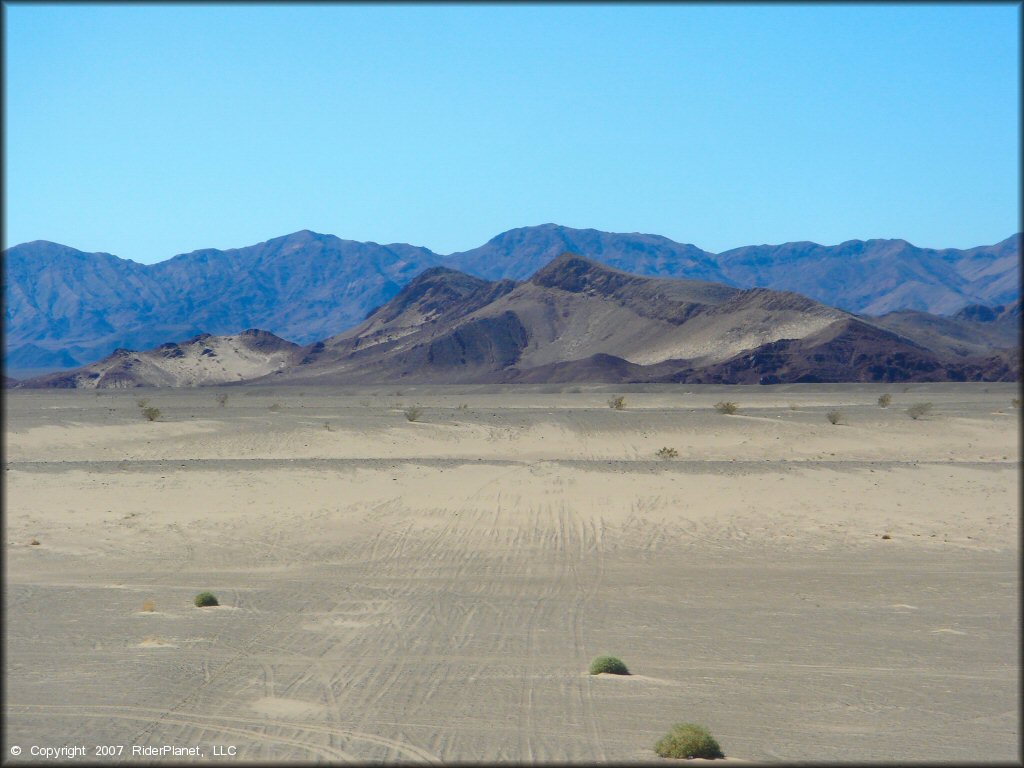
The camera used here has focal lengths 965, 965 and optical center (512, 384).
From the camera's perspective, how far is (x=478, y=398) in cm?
6656

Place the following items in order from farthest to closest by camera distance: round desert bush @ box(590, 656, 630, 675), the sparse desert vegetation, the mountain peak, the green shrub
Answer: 1. the mountain peak
2. the green shrub
3. the sparse desert vegetation
4. round desert bush @ box(590, 656, 630, 675)

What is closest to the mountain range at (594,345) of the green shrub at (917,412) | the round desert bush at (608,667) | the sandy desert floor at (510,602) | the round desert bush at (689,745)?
the green shrub at (917,412)

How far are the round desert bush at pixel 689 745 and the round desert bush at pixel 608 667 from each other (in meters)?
2.78

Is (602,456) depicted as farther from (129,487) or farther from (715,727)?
(715,727)

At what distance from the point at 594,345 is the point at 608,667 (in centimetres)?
10068

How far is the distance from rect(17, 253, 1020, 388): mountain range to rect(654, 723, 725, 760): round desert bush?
7692 centimetres

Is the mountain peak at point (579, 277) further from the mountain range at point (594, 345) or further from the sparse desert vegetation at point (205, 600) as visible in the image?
→ the sparse desert vegetation at point (205, 600)

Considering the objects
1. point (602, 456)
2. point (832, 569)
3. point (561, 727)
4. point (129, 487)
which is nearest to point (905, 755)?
point (561, 727)

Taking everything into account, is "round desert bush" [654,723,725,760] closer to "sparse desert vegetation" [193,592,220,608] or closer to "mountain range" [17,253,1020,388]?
"sparse desert vegetation" [193,592,220,608]

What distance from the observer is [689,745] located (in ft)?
27.8

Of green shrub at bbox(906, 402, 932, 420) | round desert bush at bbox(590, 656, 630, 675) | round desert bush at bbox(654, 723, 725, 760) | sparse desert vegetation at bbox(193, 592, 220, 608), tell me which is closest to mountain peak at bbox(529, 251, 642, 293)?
green shrub at bbox(906, 402, 932, 420)

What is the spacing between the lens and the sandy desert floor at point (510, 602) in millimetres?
9695

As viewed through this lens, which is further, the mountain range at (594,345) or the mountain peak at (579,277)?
the mountain peak at (579,277)

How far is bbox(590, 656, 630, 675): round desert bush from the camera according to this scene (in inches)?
452
